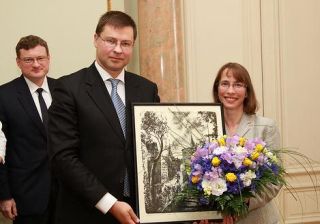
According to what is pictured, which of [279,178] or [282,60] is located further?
[282,60]

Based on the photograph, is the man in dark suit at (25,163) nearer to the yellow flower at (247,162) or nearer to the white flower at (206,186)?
the white flower at (206,186)

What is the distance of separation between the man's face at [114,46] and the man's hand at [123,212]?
2.23 ft

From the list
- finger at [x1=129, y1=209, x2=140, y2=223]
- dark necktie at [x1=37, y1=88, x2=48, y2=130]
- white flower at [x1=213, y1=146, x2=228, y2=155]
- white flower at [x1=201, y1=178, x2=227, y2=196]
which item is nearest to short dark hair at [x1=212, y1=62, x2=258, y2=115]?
white flower at [x1=213, y1=146, x2=228, y2=155]

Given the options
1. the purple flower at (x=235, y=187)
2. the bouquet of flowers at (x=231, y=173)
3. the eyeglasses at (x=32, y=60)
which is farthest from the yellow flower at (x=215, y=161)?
the eyeglasses at (x=32, y=60)

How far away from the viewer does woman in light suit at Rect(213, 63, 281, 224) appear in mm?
Result: 2898

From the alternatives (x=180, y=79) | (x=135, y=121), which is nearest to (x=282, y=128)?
(x=180, y=79)

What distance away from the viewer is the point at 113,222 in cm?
252

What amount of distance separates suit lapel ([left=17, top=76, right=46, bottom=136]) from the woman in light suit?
51.6 inches

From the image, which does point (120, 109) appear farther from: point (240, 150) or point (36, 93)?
point (36, 93)

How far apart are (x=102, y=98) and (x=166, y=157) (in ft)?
1.42

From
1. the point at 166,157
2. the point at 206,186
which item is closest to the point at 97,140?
the point at 166,157

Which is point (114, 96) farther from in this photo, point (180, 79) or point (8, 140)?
point (180, 79)

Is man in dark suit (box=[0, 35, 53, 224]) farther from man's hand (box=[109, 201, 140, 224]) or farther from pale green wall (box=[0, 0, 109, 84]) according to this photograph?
man's hand (box=[109, 201, 140, 224])

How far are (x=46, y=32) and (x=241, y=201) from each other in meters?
2.96
